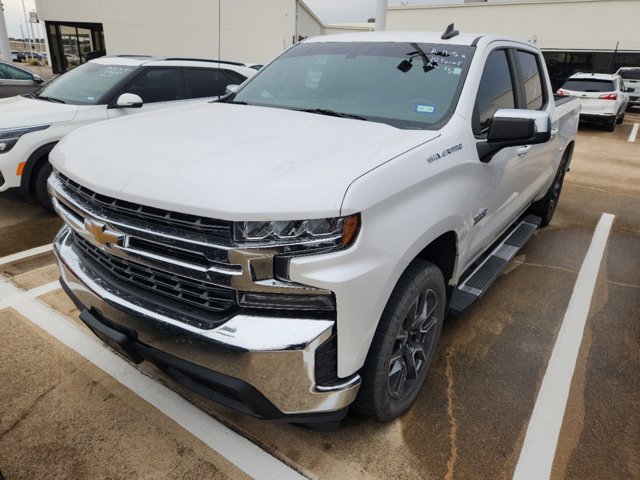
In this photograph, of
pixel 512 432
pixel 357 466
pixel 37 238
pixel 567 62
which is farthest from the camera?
pixel 567 62

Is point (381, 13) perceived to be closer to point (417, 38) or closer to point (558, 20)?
point (417, 38)

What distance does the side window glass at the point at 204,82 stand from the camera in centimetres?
648

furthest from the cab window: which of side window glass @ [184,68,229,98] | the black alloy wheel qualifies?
the black alloy wheel

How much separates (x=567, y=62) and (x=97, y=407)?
30970mm

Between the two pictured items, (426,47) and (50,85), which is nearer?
(426,47)

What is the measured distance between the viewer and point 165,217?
71.7 inches

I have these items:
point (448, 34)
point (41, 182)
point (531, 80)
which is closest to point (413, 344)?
point (448, 34)

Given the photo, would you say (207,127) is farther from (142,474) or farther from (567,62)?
(567,62)

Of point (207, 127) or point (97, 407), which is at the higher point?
point (207, 127)

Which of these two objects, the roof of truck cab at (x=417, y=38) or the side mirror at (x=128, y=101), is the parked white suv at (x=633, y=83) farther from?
the side mirror at (x=128, y=101)

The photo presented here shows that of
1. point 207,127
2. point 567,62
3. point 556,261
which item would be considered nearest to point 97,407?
point 207,127

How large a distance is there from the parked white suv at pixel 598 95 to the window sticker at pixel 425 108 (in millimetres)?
13460

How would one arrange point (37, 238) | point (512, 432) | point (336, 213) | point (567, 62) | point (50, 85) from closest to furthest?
point (336, 213), point (512, 432), point (37, 238), point (50, 85), point (567, 62)

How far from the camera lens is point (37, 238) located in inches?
184
